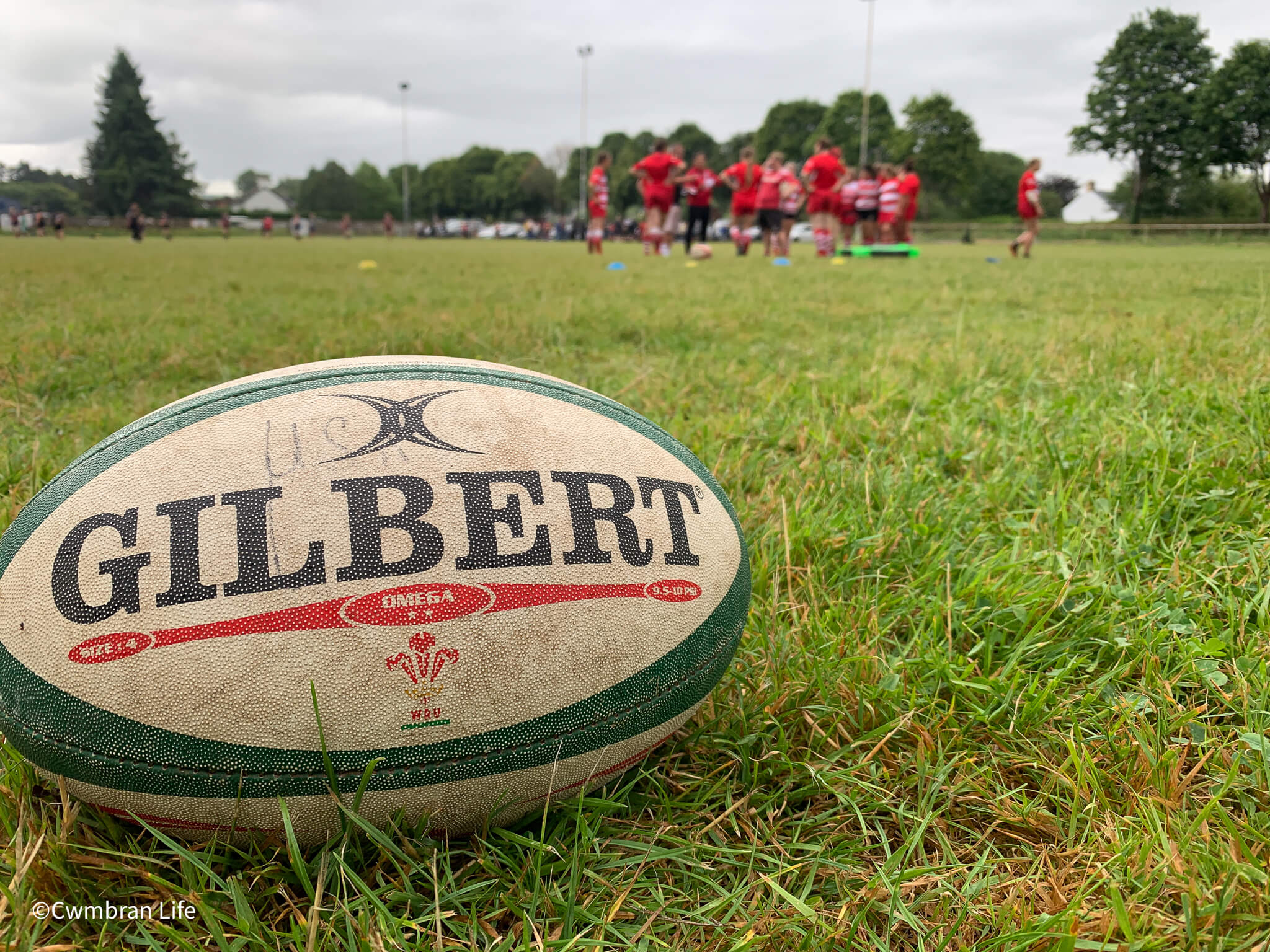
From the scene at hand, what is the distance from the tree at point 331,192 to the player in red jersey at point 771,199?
84.1 meters

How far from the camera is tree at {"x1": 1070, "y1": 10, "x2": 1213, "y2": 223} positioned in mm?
44625

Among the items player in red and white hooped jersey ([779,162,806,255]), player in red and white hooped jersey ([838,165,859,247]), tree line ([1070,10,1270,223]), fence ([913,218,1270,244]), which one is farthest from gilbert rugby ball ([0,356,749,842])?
tree line ([1070,10,1270,223])

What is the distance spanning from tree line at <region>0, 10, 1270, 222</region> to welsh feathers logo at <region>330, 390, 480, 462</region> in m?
33.0

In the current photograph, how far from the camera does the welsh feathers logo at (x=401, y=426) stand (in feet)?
4.25

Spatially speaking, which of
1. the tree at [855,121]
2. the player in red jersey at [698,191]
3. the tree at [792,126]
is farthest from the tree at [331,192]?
the player in red jersey at [698,191]

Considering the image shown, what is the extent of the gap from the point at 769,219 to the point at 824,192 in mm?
1825

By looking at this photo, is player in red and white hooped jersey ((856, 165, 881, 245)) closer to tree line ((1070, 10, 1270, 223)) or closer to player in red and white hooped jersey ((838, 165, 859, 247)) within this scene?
player in red and white hooped jersey ((838, 165, 859, 247))

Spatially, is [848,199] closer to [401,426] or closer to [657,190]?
[657,190]

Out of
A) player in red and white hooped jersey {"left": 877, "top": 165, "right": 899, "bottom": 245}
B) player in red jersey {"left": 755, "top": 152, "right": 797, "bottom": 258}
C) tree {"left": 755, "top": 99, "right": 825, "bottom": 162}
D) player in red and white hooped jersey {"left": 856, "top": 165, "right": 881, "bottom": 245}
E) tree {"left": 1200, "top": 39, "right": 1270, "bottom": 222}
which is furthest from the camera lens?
tree {"left": 755, "top": 99, "right": 825, "bottom": 162}

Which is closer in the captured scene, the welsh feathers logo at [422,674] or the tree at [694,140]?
the welsh feathers logo at [422,674]

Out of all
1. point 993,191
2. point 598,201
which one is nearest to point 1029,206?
point 598,201

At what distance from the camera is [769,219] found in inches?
619

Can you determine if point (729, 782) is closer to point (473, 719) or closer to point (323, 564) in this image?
point (473, 719)

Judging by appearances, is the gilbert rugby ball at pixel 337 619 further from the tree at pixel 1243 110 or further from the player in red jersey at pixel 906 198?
the tree at pixel 1243 110
